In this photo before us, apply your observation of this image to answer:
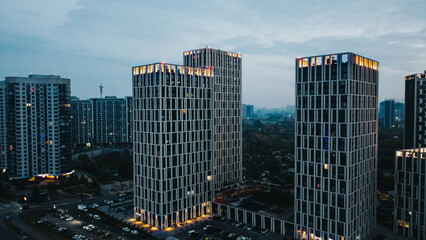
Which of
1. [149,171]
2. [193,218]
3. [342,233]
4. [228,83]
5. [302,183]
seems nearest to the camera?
[342,233]

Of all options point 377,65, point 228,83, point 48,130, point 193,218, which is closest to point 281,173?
point 228,83

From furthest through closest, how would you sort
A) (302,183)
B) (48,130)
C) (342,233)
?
(48,130), (302,183), (342,233)

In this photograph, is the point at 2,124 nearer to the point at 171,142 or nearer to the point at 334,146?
the point at 171,142

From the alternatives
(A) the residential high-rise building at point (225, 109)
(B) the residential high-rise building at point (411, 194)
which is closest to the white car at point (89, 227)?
(A) the residential high-rise building at point (225, 109)

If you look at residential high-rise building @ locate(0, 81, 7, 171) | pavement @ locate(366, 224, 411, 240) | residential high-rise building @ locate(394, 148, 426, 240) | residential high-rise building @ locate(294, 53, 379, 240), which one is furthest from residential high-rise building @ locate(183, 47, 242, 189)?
residential high-rise building @ locate(0, 81, 7, 171)

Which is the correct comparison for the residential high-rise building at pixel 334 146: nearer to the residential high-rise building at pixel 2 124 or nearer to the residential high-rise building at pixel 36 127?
the residential high-rise building at pixel 36 127

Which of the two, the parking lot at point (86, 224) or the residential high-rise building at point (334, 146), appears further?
the parking lot at point (86, 224)

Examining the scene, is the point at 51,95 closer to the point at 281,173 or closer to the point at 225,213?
the point at 225,213
